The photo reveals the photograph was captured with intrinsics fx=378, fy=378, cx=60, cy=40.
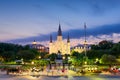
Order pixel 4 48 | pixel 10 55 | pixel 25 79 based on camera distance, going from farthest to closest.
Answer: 1. pixel 4 48
2. pixel 10 55
3. pixel 25 79

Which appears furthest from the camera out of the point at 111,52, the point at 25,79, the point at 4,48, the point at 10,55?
the point at 4,48

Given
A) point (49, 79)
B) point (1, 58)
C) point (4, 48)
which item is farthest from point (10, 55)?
point (49, 79)

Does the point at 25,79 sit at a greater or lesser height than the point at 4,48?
lesser

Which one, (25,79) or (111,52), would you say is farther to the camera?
(111,52)

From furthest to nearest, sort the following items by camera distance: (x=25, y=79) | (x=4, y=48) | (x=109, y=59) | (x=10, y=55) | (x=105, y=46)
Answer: (x=105, y=46), (x=4, y=48), (x=10, y=55), (x=109, y=59), (x=25, y=79)

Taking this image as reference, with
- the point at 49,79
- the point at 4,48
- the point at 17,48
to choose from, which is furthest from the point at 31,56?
the point at 49,79

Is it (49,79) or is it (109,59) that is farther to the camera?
Answer: (109,59)

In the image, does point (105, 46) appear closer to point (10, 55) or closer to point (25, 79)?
point (10, 55)

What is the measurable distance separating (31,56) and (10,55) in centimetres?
835

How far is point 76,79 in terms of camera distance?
48125mm

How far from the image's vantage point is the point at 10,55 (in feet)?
403

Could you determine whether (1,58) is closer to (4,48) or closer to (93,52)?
(4,48)

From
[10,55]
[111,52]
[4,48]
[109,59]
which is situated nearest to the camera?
[109,59]

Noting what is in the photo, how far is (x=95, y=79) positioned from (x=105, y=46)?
103 meters
